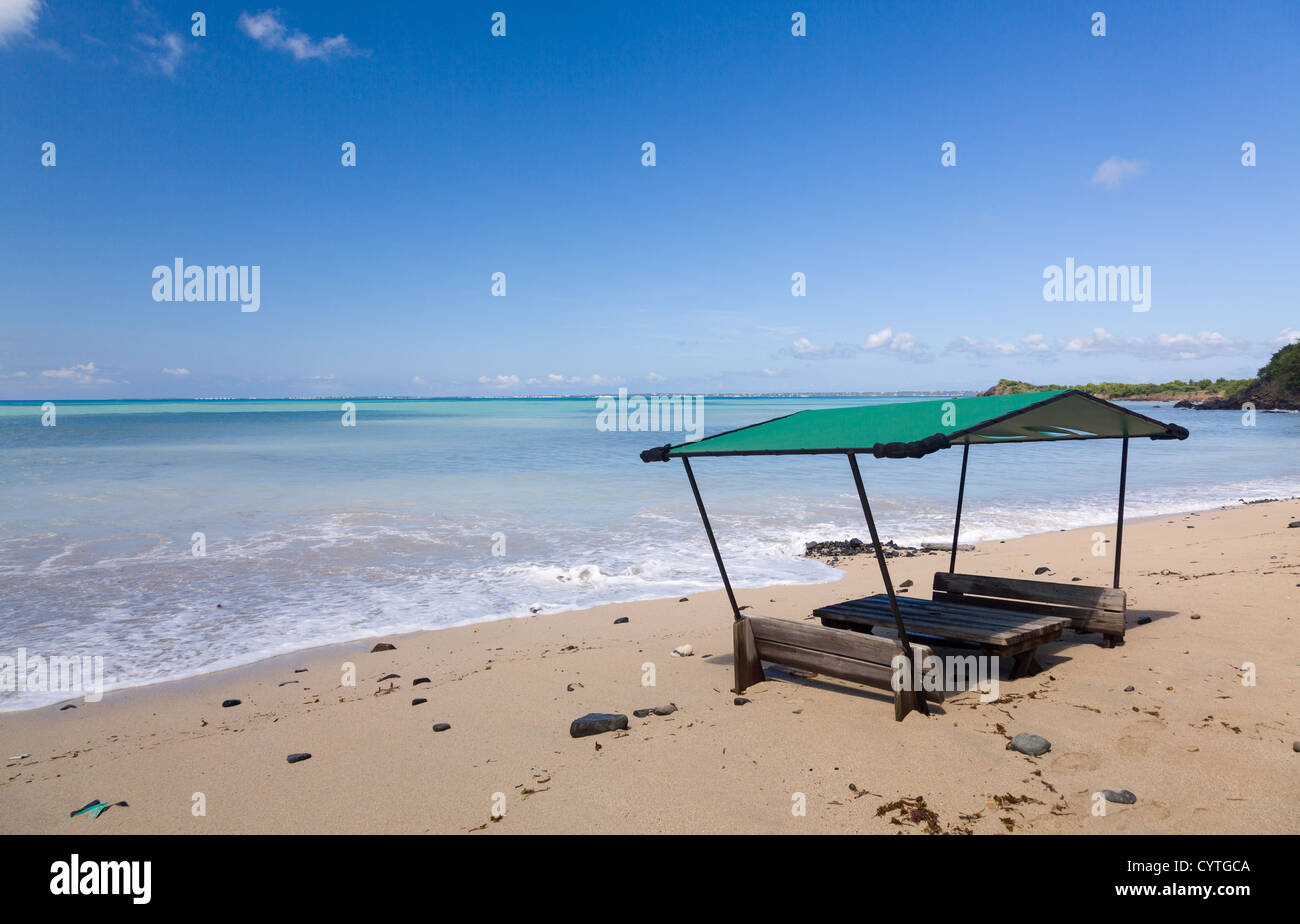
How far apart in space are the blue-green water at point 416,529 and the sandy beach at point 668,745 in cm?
210

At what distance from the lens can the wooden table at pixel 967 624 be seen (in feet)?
21.9

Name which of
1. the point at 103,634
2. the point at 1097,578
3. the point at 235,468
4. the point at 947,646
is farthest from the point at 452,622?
the point at 235,468

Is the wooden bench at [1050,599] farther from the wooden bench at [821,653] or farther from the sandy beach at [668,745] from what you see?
the wooden bench at [821,653]

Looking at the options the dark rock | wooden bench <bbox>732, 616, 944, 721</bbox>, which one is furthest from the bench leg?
the dark rock

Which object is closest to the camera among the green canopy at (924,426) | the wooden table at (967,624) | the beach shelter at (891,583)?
the green canopy at (924,426)

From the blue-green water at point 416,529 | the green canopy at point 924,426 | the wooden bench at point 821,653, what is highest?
the green canopy at point 924,426

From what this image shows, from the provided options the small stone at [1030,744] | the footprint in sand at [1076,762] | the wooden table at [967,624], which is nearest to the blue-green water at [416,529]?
the wooden table at [967,624]

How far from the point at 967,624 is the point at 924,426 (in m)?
2.36

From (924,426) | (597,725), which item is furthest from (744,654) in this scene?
(924,426)

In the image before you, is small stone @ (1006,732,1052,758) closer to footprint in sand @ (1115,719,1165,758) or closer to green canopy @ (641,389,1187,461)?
footprint in sand @ (1115,719,1165,758)

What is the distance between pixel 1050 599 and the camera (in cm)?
815

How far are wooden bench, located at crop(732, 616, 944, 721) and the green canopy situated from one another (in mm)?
1653

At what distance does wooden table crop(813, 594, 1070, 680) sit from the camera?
21.9 ft

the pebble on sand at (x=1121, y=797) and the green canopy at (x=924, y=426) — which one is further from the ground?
the green canopy at (x=924, y=426)
